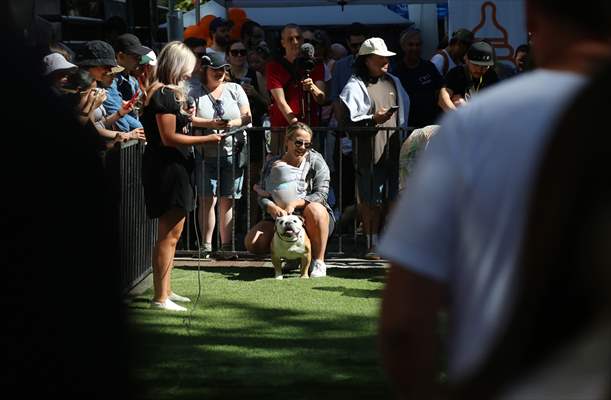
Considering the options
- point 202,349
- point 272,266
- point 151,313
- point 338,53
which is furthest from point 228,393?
point 338,53

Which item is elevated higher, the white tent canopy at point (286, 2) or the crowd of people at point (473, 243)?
the white tent canopy at point (286, 2)

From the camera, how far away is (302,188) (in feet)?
37.5

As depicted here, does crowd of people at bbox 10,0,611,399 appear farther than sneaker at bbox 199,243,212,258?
No

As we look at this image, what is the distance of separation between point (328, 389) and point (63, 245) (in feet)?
17.7

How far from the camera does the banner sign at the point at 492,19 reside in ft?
55.5

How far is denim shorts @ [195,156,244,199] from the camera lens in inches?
479

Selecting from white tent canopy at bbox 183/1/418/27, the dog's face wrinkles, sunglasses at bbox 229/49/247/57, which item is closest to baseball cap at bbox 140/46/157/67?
the dog's face wrinkles

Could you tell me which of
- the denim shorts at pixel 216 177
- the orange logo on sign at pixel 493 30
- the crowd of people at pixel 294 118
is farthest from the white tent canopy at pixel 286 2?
the denim shorts at pixel 216 177

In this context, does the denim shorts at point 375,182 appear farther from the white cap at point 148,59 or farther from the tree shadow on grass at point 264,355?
the tree shadow on grass at point 264,355

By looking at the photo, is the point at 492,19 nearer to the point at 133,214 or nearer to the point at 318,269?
the point at 318,269

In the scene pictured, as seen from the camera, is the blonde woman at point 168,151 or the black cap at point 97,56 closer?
the blonde woman at point 168,151

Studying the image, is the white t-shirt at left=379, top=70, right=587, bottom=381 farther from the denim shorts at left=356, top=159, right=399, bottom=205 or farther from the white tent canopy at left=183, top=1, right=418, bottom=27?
the white tent canopy at left=183, top=1, right=418, bottom=27

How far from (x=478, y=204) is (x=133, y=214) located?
801 cm

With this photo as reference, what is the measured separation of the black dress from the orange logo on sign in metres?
8.17
